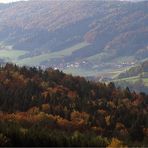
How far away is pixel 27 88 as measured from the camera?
15312cm

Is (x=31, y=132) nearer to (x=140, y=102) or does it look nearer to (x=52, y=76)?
(x=140, y=102)

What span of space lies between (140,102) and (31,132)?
12923 centimetres

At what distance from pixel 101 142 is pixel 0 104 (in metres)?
67.0

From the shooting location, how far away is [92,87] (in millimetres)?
187125

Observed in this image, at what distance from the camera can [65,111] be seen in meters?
126

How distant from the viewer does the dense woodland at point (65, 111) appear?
171 feet

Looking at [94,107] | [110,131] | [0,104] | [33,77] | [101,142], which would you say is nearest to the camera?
[101,142]

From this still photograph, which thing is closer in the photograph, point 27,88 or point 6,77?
point 27,88

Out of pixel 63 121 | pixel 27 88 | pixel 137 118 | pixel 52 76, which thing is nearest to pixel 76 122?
pixel 63 121

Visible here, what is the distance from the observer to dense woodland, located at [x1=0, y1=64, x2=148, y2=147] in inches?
2048

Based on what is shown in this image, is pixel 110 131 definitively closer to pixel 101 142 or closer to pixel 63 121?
pixel 63 121

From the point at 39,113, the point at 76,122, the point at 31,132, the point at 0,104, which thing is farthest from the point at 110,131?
the point at 31,132

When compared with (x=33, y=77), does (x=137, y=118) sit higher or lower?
lower

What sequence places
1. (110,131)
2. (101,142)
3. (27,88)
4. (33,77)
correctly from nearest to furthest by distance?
1. (101,142)
2. (110,131)
3. (27,88)
4. (33,77)
